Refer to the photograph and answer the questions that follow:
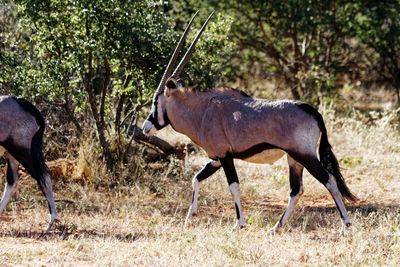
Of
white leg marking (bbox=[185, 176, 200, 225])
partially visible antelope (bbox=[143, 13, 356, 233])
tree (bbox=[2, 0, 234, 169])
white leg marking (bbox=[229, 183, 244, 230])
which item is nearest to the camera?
partially visible antelope (bbox=[143, 13, 356, 233])

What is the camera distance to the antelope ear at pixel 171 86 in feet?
28.6

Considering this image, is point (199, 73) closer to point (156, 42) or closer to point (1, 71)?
point (156, 42)

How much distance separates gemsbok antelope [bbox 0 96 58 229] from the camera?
27.1ft

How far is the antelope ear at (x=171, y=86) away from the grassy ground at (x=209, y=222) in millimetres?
1338

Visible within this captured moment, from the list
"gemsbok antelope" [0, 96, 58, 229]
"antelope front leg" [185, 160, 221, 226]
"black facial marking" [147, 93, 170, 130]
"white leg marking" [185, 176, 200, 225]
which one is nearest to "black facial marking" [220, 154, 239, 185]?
"antelope front leg" [185, 160, 221, 226]

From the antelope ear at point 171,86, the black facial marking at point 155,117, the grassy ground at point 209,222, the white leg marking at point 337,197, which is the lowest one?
the grassy ground at point 209,222

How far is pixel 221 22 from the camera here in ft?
34.0

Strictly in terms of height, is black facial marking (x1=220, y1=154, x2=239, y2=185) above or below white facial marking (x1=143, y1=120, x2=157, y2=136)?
below

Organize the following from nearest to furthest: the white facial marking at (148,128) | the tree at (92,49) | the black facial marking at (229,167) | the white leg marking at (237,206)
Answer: the white leg marking at (237,206)
the black facial marking at (229,167)
the white facial marking at (148,128)
the tree at (92,49)

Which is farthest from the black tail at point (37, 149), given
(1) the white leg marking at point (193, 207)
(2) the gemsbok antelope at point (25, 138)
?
(1) the white leg marking at point (193, 207)

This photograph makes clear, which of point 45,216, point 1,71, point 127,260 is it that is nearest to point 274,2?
point 1,71

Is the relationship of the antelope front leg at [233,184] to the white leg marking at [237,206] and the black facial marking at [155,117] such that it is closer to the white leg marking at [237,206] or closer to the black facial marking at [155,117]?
the white leg marking at [237,206]

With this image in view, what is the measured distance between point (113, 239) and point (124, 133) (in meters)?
3.29

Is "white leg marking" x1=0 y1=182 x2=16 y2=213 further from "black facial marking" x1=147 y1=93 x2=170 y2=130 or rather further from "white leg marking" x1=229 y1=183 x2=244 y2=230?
"white leg marking" x1=229 y1=183 x2=244 y2=230
